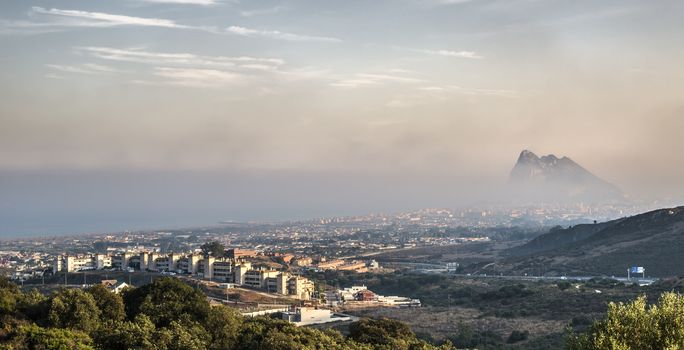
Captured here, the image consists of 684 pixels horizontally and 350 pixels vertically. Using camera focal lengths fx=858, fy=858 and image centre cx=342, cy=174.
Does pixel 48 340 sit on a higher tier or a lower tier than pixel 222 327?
higher

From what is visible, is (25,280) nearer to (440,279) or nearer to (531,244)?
(440,279)

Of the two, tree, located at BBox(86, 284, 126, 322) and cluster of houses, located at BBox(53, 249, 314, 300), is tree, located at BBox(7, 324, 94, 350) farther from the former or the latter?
cluster of houses, located at BBox(53, 249, 314, 300)

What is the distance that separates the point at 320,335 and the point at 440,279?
5448 cm

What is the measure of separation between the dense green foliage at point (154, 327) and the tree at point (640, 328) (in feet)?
29.5

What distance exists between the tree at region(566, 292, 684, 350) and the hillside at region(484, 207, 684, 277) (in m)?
64.1

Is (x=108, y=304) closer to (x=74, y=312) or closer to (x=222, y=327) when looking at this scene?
(x=74, y=312)

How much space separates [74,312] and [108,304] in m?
3.16

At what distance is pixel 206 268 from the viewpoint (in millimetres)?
80812

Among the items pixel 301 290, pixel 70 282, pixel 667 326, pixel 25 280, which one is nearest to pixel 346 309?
pixel 301 290

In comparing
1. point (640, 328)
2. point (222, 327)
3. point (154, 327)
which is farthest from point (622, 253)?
point (640, 328)

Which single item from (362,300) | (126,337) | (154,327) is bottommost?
(362,300)

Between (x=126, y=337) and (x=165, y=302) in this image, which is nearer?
(x=126, y=337)

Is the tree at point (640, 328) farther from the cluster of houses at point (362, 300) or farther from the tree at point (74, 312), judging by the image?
the cluster of houses at point (362, 300)

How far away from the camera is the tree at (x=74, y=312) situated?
3266 centimetres
